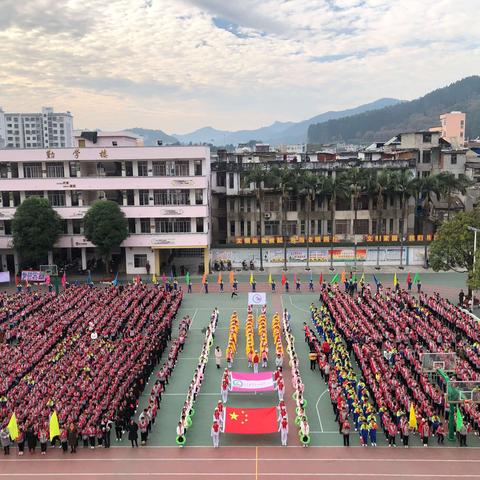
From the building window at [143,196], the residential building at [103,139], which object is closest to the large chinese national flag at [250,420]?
the building window at [143,196]

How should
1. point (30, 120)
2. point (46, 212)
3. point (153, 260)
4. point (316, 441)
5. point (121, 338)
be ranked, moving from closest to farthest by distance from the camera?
point (316, 441) < point (121, 338) < point (46, 212) < point (153, 260) < point (30, 120)

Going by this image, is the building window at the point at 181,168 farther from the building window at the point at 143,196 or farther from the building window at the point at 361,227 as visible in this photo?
the building window at the point at 361,227

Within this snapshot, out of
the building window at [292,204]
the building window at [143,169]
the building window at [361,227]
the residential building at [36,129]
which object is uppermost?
the residential building at [36,129]

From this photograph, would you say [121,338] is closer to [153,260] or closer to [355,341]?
[355,341]

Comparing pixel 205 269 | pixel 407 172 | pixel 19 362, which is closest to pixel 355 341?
pixel 19 362

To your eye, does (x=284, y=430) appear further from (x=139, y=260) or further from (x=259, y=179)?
(x=259, y=179)

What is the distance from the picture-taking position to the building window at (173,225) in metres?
45.2

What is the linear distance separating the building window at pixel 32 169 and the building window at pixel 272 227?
843 inches

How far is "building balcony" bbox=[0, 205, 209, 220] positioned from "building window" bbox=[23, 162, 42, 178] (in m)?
3.54

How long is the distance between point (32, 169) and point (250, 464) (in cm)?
3642

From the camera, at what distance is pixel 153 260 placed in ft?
151

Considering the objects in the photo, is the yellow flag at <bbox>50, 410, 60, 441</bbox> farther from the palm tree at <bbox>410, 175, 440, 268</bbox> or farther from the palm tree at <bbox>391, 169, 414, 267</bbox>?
the palm tree at <bbox>410, 175, 440, 268</bbox>

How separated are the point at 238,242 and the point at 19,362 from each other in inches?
1130

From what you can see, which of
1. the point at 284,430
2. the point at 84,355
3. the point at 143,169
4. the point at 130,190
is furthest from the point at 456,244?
the point at 130,190
